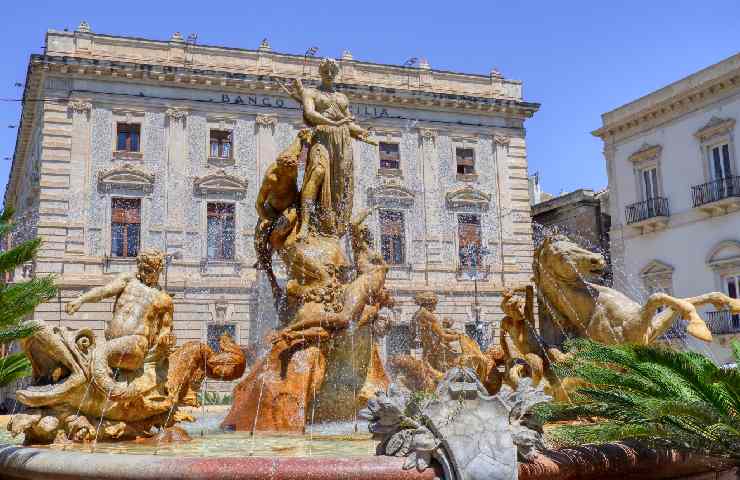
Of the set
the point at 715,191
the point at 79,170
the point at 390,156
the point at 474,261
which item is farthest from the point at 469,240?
the point at 79,170

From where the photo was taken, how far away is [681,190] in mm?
27547

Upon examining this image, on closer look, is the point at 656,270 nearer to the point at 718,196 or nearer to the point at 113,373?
the point at 718,196

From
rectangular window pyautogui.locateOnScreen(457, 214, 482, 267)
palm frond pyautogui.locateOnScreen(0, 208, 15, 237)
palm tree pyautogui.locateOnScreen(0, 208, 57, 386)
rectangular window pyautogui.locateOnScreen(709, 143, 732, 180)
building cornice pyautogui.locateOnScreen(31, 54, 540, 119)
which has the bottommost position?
palm tree pyautogui.locateOnScreen(0, 208, 57, 386)

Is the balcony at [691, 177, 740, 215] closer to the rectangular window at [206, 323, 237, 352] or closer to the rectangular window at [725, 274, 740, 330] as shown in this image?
the rectangular window at [725, 274, 740, 330]

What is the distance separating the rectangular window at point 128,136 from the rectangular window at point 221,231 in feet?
10.9

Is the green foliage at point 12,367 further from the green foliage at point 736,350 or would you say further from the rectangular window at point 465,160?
the rectangular window at point 465,160

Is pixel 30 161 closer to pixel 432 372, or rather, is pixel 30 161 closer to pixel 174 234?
pixel 174 234

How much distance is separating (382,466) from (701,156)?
85.7 ft

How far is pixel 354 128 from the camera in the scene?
8.96 meters

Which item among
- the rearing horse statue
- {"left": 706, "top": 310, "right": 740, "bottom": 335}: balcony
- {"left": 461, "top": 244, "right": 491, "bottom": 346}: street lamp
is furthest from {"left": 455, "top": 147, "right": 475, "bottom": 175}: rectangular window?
the rearing horse statue

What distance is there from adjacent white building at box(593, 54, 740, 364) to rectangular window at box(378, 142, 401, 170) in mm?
8663

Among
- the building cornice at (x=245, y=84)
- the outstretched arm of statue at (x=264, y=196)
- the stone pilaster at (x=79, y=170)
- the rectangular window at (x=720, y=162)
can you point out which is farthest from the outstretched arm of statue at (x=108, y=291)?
the rectangular window at (x=720, y=162)

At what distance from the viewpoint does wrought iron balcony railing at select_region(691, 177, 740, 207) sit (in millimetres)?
25281

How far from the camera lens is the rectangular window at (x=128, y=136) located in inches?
1025
